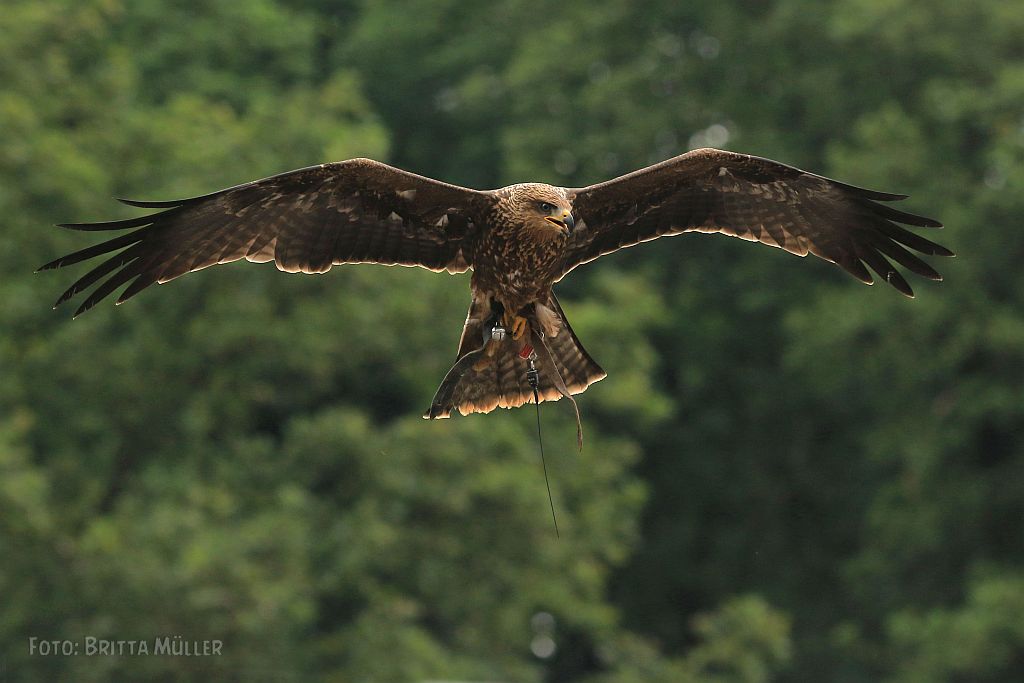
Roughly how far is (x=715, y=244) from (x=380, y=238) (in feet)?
59.1

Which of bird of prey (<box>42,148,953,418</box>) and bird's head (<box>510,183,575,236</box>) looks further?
bird of prey (<box>42,148,953,418</box>)

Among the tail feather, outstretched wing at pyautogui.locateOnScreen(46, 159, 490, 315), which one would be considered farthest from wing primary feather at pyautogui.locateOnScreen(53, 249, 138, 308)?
the tail feather

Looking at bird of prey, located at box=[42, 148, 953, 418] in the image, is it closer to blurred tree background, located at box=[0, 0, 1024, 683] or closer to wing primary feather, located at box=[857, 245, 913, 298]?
wing primary feather, located at box=[857, 245, 913, 298]

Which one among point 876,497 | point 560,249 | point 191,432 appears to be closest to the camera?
point 560,249

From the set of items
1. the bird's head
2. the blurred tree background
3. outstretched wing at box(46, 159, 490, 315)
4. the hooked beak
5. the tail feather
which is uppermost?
the blurred tree background

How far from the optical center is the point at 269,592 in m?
20.0

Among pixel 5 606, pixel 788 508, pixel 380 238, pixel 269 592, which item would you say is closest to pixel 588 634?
pixel 788 508

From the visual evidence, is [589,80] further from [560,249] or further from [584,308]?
[560,249]

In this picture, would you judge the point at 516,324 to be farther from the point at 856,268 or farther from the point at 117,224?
the point at 117,224

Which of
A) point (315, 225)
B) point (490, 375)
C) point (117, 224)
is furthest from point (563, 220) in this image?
point (117, 224)

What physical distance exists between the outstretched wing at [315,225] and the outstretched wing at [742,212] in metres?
0.79

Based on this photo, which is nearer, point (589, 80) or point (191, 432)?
point (191, 432)

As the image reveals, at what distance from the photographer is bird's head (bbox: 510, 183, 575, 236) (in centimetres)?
955

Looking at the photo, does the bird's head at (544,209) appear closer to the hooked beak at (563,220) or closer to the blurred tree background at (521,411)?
the hooked beak at (563,220)
